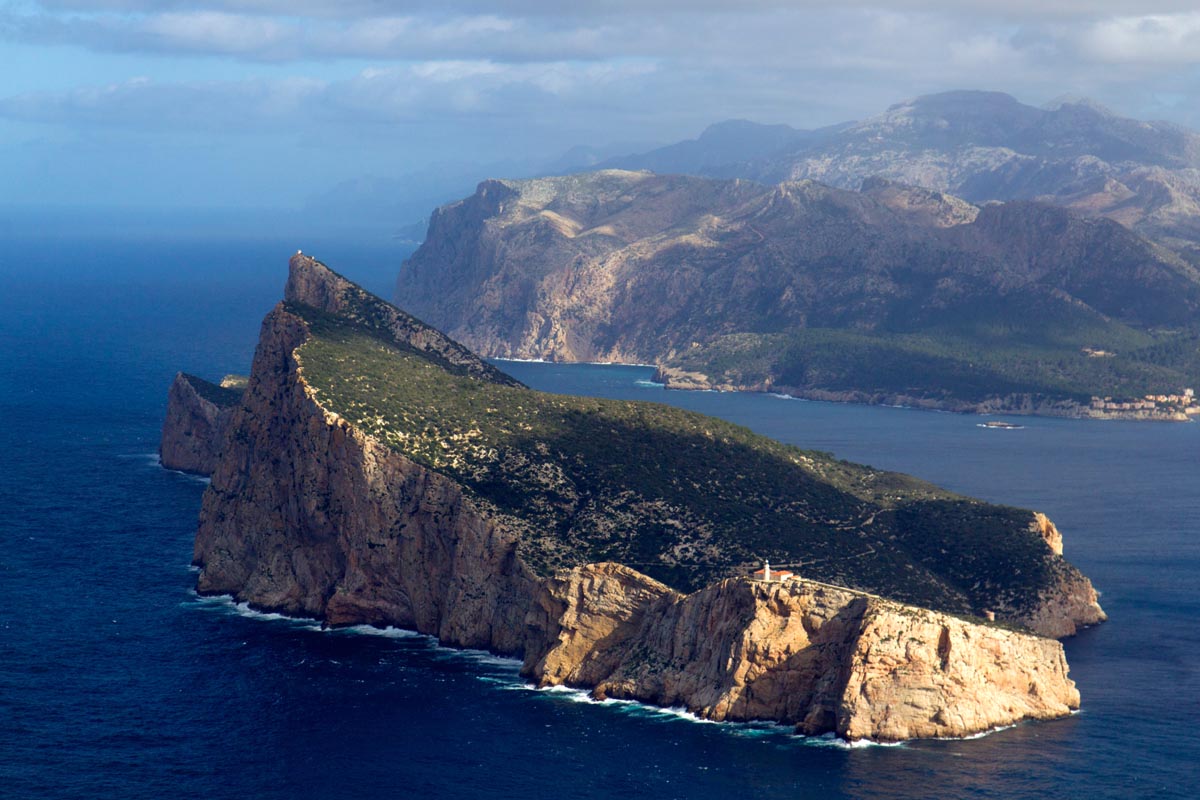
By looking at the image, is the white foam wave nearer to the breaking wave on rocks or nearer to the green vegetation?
the breaking wave on rocks

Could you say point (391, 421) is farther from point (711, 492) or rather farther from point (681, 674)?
point (681, 674)

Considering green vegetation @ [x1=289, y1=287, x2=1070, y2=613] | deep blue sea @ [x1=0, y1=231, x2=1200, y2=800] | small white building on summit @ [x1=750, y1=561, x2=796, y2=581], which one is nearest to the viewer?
deep blue sea @ [x1=0, y1=231, x2=1200, y2=800]

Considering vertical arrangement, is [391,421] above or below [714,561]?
above

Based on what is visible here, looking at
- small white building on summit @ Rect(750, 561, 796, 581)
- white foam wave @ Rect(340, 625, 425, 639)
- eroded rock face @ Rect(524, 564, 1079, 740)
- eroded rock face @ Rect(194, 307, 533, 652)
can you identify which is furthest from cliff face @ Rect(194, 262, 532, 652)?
small white building on summit @ Rect(750, 561, 796, 581)

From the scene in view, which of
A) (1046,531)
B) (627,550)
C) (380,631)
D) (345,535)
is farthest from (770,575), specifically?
(1046,531)

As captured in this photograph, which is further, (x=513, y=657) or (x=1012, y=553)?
(x=1012, y=553)

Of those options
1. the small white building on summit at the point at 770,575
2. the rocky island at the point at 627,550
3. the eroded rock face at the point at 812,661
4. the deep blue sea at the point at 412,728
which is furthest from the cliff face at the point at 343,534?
the small white building on summit at the point at 770,575

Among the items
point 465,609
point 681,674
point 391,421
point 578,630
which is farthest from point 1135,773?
point 391,421
